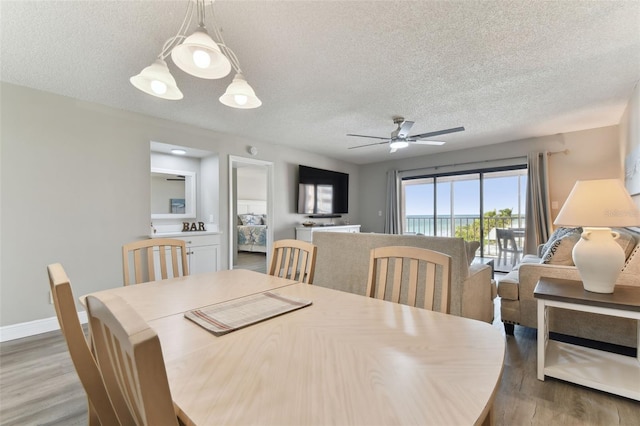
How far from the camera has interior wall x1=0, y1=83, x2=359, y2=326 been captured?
2.65 meters

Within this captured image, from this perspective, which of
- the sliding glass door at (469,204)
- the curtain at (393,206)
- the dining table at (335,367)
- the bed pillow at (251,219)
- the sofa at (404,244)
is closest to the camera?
the dining table at (335,367)

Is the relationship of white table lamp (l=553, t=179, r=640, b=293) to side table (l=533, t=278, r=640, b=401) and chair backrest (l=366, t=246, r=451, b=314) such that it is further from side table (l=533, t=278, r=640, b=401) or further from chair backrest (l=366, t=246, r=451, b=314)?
chair backrest (l=366, t=246, r=451, b=314)

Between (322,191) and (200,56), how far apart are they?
183 inches

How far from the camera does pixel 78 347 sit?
841 millimetres

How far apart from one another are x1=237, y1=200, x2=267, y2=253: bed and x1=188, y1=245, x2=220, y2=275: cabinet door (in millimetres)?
2822

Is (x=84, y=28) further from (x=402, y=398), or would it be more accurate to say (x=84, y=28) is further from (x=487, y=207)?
(x=487, y=207)

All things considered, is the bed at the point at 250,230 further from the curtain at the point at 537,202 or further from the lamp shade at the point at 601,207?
the lamp shade at the point at 601,207

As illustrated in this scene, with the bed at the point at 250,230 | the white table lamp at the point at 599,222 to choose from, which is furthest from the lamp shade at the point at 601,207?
the bed at the point at 250,230

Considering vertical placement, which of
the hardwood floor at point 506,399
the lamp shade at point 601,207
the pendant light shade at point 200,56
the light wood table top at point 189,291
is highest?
the pendant light shade at point 200,56

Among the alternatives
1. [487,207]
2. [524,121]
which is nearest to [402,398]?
[524,121]

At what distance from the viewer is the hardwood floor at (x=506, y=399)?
154 centimetres

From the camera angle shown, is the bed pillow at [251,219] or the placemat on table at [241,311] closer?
the placemat on table at [241,311]

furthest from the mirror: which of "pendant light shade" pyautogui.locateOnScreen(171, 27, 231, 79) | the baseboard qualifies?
"pendant light shade" pyautogui.locateOnScreen(171, 27, 231, 79)

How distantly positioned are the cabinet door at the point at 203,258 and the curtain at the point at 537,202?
510 cm
